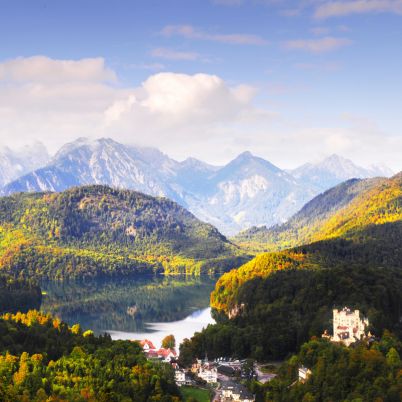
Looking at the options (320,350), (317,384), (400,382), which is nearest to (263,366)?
(320,350)

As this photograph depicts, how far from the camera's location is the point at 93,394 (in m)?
87.2

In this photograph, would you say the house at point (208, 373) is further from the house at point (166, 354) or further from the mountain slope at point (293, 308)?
the house at point (166, 354)

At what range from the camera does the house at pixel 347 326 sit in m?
116

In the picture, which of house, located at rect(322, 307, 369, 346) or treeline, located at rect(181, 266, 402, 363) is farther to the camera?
treeline, located at rect(181, 266, 402, 363)

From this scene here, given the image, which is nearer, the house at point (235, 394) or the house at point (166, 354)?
the house at point (235, 394)

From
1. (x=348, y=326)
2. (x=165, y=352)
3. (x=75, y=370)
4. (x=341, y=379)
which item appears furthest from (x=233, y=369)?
(x=75, y=370)

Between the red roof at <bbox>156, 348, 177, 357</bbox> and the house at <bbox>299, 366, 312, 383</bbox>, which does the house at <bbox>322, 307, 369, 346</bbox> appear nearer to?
the house at <bbox>299, 366, 312, 383</bbox>

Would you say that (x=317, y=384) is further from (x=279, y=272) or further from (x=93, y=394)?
(x=279, y=272)

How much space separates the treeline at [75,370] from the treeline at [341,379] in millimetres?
14962

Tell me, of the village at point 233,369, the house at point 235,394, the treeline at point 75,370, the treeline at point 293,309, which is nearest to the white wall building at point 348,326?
the village at point 233,369

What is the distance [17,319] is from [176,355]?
99.3 ft

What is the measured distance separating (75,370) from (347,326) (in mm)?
48609

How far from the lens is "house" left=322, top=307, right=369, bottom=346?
116 m

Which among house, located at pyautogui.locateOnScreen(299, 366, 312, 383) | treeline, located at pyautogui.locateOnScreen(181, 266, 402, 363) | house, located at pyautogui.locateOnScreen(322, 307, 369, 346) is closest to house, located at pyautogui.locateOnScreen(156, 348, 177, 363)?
treeline, located at pyautogui.locateOnScreen(181, 266, 402, 363)
